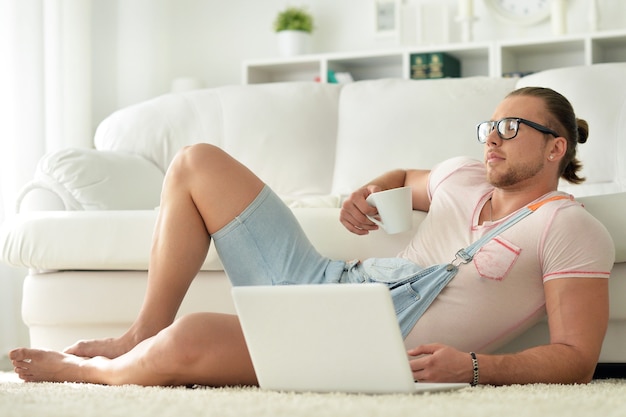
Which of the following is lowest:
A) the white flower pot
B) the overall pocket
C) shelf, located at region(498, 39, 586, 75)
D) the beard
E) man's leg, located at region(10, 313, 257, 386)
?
man's leg, located at region(10, 313, 257, 386)

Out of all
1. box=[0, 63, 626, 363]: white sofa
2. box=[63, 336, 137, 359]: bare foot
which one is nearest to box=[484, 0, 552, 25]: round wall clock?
box=[0, 63, 626, 363]: white sofa

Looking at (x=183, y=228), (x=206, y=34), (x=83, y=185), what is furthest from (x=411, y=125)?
(x=206, y=34)

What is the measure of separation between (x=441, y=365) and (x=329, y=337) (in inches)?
9.6

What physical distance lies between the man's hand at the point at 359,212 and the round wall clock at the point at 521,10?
2.53 metres

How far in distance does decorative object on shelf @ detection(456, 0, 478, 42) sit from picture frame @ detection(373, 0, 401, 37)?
0.39 metres

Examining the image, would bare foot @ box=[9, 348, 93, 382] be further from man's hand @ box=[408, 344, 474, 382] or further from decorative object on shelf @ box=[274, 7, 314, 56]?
decorative object on shelf @ box=[274, 7, 314, 56]

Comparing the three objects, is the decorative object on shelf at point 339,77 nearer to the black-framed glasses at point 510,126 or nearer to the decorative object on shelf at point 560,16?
the decorative object on shelf at point 560,16

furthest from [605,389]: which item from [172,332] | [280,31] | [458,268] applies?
[280,31]

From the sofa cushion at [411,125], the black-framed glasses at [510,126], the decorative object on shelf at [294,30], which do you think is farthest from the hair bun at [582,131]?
the decorative object on shelf at [294,30]

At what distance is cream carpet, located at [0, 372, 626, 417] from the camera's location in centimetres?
111

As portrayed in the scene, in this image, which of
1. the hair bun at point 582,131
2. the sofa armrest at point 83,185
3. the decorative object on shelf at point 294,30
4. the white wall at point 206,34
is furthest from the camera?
the decorative object on shelf at point 294,30

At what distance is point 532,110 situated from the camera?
175cm

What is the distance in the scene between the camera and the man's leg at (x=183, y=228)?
5.78 ft

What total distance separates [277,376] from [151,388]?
0.24m
